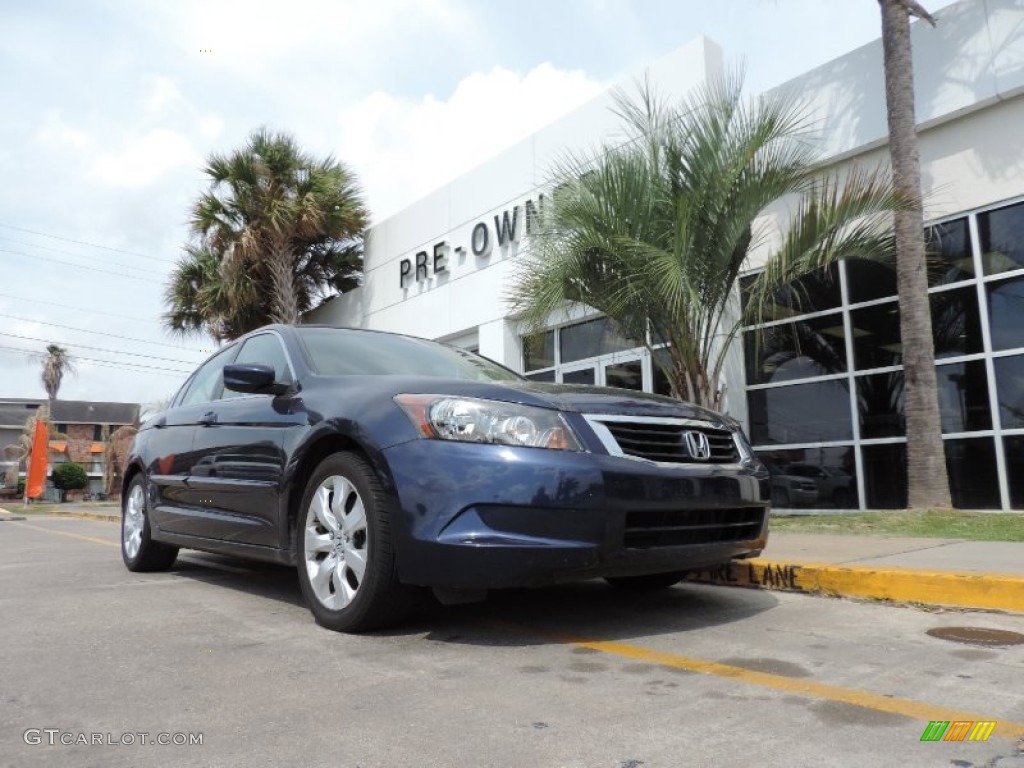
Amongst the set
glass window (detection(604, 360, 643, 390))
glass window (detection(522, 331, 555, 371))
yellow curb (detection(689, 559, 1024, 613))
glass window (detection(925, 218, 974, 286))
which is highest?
glass window (detection(925, 218, 974, 286))

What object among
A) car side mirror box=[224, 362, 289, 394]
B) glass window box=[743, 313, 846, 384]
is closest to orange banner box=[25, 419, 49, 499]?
glass window box=[743, 313, 846, 384]

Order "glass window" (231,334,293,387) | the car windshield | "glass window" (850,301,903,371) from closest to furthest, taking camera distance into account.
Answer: the car windshield → "glass window" (231,334,293,387) → "glass window" (850,301,903,371)

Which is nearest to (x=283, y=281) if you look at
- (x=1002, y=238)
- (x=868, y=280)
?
(x=868, y=280)

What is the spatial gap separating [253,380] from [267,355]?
0.65 meters

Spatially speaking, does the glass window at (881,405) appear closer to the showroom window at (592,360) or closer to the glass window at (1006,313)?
the glass window at (1006,313)

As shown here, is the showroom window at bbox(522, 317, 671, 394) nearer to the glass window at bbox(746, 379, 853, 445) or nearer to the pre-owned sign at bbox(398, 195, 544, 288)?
the glass window at bbox(746, 379, 853, 445)

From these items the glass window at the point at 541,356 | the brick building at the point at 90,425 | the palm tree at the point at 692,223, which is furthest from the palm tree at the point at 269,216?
the brick building at the point at 90,425

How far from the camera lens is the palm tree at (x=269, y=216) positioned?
16703mm

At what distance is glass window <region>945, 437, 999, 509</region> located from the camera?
8.55 metres

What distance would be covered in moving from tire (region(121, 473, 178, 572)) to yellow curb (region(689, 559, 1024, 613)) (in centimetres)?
372

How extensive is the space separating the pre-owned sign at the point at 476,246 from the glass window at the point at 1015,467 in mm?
6809

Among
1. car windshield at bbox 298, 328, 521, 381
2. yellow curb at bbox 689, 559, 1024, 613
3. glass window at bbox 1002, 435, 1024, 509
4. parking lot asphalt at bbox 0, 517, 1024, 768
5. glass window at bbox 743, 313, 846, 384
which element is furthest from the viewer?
glass window at bbox 743, 313, 846, 384

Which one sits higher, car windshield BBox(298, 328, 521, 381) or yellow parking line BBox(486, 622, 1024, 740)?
car windshield BBox(298, 328, 521, 381)

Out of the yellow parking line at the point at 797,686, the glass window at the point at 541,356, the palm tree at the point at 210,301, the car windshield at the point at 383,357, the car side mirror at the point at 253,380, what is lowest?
the yellow parking line at the point at 797,686
